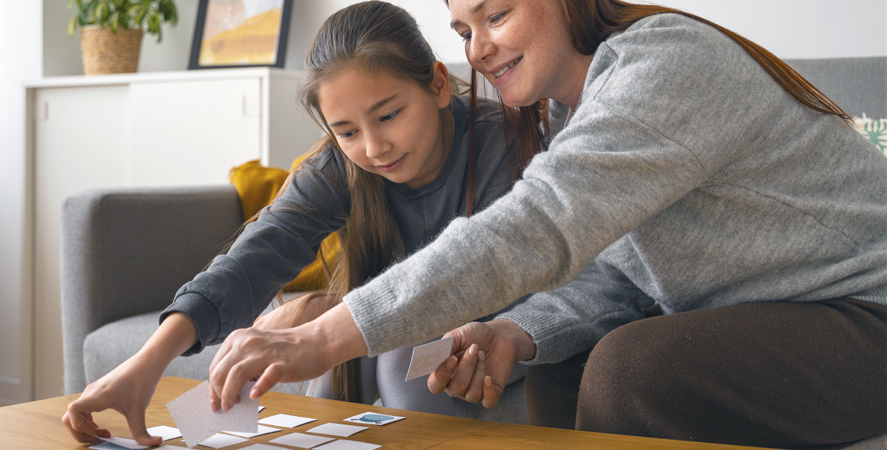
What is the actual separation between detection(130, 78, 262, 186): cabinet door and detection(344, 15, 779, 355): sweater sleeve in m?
1.64

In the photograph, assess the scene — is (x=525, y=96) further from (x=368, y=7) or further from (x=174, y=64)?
(x=174, y=64)

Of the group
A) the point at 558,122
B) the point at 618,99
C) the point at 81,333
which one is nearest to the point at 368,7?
the point at 558,122

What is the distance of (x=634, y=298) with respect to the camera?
119 centimetres

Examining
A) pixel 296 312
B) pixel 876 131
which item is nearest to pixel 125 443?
pixel 296 312

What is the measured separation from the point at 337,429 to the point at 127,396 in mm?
227

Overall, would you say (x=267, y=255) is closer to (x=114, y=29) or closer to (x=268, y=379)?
(x=268, y=379)

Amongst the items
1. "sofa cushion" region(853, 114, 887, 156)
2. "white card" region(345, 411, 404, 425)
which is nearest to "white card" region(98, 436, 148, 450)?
"white card" region(345, 411, 404, 425)

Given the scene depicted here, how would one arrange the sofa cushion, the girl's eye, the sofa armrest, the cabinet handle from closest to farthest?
the girl's eye
the sofa cushion
the sofa armrest
the cabinet handle

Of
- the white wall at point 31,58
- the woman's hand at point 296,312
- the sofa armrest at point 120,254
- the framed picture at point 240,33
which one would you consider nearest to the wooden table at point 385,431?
the woman's hand at point 296,312

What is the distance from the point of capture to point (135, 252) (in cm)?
175

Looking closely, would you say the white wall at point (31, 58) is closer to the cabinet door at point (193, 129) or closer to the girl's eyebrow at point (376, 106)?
the cabinet door at point (193, 129)

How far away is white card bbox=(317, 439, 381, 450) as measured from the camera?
741 mm

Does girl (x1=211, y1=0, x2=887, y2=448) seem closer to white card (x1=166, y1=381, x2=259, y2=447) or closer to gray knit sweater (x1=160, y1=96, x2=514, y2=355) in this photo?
white card (x1=166, y1=381, x2=259, y2=447)

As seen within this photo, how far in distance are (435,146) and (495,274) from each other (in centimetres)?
59
